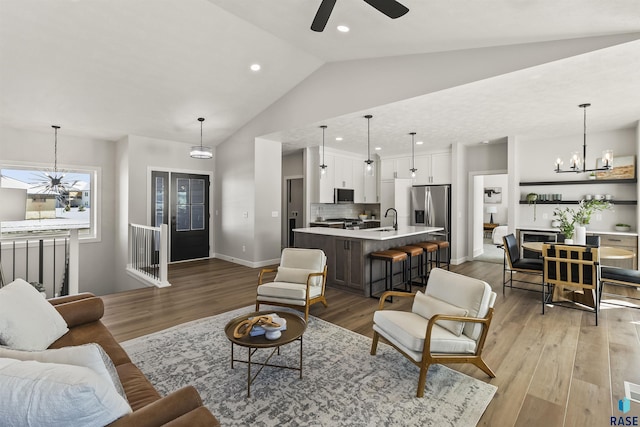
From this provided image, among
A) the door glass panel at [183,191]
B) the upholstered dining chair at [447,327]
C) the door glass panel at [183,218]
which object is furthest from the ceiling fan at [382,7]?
the door glass panel at [183,218]

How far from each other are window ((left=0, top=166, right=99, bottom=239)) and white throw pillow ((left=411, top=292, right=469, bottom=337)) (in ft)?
19.4

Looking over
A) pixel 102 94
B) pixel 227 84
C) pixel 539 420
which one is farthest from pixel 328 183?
pixel 539 420

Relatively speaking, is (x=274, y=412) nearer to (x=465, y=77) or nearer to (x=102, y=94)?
(x=465, y=77)

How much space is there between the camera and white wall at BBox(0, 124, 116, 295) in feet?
18.7

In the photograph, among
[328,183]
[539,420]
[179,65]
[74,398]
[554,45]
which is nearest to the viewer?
[74,398]

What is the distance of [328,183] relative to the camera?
26.0 ft

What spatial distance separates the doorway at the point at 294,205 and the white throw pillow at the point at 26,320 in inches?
240

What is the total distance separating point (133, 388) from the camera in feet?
5.39

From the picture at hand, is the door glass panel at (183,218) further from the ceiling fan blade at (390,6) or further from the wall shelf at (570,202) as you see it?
the wall shelf at (570,202)

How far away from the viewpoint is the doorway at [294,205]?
8.15 m

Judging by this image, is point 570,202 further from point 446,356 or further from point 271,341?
point 271,341

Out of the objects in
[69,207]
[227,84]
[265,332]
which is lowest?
[265,332]

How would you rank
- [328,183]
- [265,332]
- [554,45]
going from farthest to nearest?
1. [328,183]
2. [554,45]
3. [265,332]

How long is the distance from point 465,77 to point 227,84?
364cm
